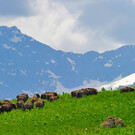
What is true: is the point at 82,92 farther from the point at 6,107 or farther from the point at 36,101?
the point at 6,107

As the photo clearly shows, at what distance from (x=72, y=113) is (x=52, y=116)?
2.42m

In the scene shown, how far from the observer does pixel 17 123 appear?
93.4 ft

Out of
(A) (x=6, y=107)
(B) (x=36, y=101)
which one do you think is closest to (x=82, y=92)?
(B) (x=36, y=101)

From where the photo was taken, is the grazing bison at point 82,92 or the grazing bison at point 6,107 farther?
the grazing bison at point 82,92

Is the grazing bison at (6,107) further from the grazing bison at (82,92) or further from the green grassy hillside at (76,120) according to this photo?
the grazing bison at (82,92)

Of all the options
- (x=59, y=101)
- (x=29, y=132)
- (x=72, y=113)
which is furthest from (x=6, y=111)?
(x=29, y=132)

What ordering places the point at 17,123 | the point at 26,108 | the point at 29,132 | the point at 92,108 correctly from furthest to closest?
the point at 26,108 → the point at 92,108 → the point at 17,123 → the point at 29,132

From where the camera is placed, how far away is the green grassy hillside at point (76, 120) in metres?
23.8

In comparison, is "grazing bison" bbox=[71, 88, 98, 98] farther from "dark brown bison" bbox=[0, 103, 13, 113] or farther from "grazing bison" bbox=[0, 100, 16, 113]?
"dark brown bison" bbox=[0, 103, 13, 113]

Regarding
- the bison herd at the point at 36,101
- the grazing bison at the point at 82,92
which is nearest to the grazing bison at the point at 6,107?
the bison herd at the point at 36,101

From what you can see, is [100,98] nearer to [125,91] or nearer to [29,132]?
[125,91]

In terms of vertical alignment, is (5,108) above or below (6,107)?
below

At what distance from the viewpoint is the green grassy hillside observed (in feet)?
78.0

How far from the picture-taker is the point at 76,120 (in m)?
28.6
